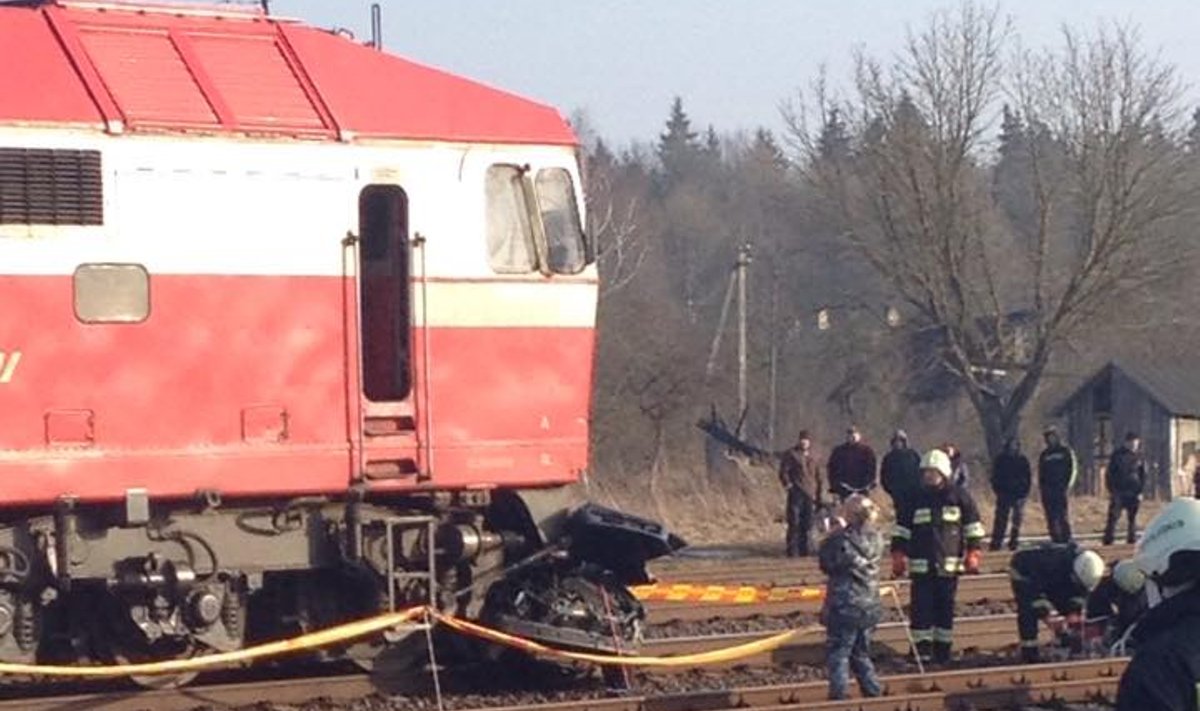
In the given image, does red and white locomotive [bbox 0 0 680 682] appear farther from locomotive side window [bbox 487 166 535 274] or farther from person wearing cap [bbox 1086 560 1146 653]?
person wearing cap [bbox 1086 560 1146 653]

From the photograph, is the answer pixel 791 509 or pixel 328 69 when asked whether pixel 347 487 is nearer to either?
pixel 328 69

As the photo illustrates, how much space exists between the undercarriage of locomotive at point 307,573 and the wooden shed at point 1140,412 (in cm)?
4092

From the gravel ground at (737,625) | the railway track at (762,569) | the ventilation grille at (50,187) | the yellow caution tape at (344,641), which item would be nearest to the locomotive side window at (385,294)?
the yellow caution tape at (344,641)

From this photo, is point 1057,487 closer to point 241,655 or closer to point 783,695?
point 783,695

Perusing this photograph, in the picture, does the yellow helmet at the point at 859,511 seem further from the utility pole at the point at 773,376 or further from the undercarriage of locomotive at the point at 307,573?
the utility pole at the point at 773,376

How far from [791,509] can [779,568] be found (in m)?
2.96

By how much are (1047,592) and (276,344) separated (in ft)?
18.2

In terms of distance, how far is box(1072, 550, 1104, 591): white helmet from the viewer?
1358 centimetres

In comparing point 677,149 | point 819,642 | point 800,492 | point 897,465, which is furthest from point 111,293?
point 677,149

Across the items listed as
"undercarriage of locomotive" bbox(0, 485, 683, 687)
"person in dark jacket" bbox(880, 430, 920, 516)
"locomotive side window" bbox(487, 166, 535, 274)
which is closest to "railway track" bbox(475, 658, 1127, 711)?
"undercarriage of locomotive" bbox(0, 485, 683, 687)

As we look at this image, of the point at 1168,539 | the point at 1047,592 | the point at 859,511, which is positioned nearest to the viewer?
the point at 1168,539

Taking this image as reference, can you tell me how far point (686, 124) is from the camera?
5591 inches

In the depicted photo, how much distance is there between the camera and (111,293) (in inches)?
468

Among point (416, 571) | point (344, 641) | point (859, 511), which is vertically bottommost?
point (344, 641)
